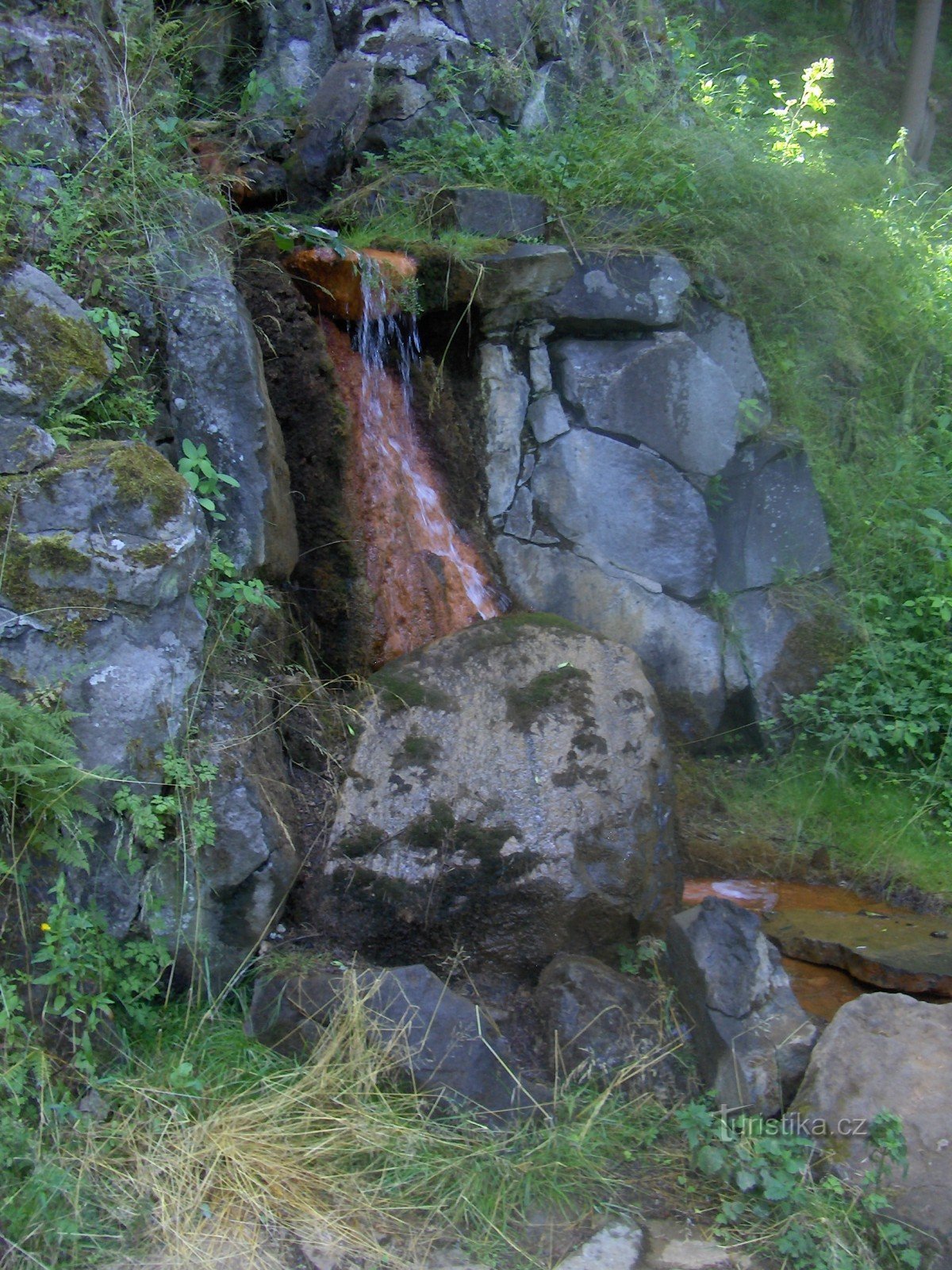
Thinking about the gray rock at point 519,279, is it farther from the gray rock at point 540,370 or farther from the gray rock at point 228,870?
the gray rock at point 228,870

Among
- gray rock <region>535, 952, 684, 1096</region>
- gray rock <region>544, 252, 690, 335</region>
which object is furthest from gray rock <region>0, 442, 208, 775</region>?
gray rock <region>544, 252, 690, 335</region>

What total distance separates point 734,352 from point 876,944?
2.95m

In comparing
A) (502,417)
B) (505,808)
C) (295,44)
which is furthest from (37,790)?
(295,44)

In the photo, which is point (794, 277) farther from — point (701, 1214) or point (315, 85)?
point (701, 1214)

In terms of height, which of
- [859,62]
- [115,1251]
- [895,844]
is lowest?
[115,1251]

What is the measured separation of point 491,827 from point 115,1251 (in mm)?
1633

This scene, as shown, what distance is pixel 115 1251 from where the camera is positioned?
245 centimetres

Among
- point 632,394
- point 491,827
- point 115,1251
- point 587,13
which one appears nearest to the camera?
point 115,1251

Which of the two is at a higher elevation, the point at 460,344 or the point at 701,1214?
the point at 460,344

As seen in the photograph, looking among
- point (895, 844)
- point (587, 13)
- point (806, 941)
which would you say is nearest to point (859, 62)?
point (587, 13)

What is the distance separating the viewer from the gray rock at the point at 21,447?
10.4 ft

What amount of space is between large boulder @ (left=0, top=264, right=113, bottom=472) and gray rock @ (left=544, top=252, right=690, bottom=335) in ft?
7.93

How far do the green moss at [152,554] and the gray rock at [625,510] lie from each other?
2381 mm

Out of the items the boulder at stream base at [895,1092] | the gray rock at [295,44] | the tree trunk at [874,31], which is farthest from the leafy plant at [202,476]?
the tree trunk at [874,31]
